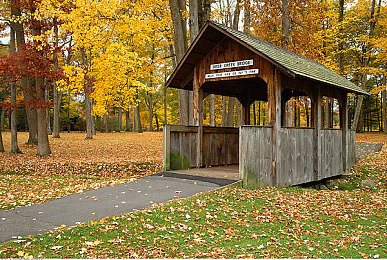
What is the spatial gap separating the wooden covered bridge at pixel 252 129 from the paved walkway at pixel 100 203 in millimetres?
1248

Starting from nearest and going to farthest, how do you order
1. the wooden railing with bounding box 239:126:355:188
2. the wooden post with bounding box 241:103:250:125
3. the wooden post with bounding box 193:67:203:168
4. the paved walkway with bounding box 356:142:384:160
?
the wooden railing with bounding box 239:126:355:188
the wooden post with bounding box 193:67:203:168
the wooden post with bounding box 241:103:250:125
the paved walkway with bounding box 356:142:384:160

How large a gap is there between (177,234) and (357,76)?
38.4 meters

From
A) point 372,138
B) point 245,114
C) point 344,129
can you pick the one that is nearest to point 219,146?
point 245,114

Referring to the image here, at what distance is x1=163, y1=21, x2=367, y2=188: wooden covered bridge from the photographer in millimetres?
9680

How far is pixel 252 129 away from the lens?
9484 millimetres

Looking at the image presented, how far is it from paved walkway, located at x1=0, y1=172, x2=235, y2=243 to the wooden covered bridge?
4.10 feet

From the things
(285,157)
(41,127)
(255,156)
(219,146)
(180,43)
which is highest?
(180,43)

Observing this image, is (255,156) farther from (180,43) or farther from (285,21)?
(285,21)

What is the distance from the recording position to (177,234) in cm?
579

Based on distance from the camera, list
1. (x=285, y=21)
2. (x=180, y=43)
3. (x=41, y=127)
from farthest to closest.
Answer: (x=285, y=21)
(x=41, y=127)
(x=180, y=43)

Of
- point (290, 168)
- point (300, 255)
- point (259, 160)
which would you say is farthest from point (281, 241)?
point (290, 168)

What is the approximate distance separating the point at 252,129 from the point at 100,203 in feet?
14.6

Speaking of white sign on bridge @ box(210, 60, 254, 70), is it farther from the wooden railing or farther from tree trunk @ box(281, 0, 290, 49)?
tree trunk @ box(281, 0, 290, 49)

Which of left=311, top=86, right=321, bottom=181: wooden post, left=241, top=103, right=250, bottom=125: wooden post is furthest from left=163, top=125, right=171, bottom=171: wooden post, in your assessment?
left=311, top=86, right=321, bottom=181: wooden post
